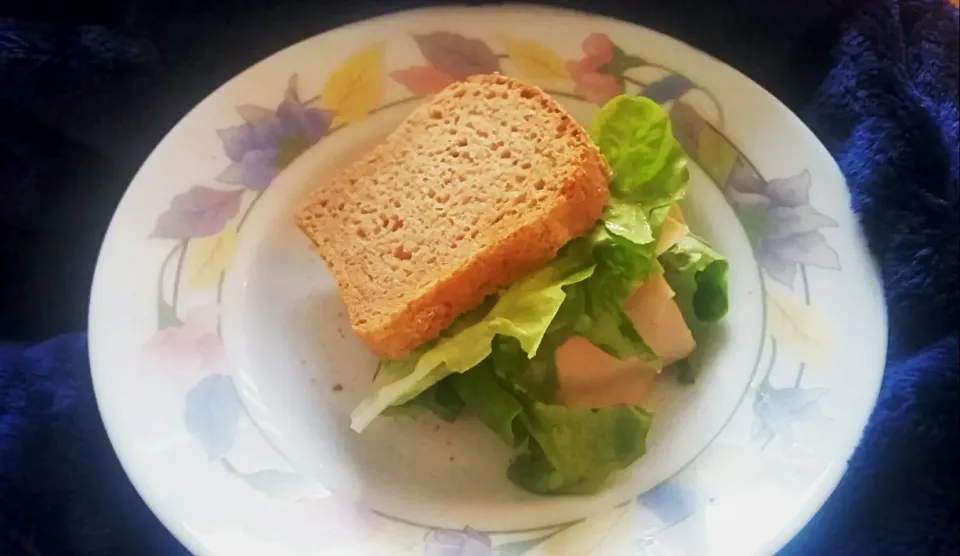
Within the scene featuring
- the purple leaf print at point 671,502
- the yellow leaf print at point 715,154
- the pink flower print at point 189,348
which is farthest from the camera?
the yellow leaf print at point 715,154

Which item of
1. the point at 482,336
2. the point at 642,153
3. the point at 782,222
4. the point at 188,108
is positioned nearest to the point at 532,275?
the point at 482,336

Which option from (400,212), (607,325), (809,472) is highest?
(400,212)

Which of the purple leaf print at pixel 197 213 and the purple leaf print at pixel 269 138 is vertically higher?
the purple leaf print at pixel 269 138

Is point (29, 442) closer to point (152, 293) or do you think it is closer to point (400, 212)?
point (152, 293)

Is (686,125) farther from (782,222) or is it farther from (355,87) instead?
(355,87)

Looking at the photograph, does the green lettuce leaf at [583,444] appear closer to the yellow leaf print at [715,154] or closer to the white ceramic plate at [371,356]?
the white ceramic plate at [371,356]

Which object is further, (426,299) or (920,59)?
(920,59)

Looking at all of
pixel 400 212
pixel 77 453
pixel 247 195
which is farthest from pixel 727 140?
pixel 77 453

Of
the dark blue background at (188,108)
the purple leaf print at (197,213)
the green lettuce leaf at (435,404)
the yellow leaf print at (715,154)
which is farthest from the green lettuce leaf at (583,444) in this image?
the purple leaf print at (197,213)
